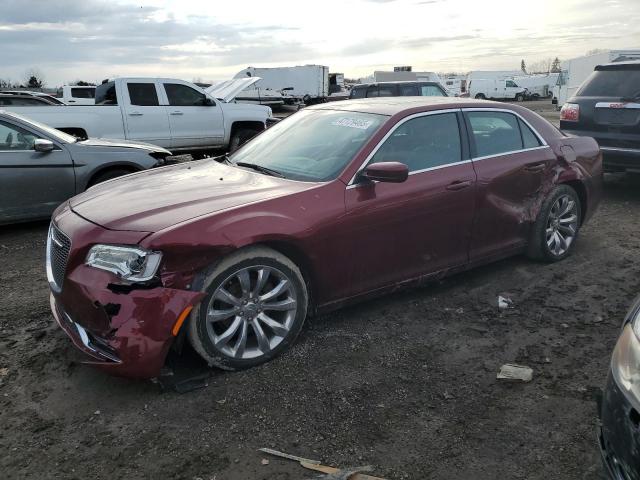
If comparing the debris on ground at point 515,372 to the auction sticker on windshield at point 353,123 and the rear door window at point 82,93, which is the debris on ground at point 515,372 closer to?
the auction sticker on windshield at point 353,123

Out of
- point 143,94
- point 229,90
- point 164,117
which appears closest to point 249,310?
point 164,117

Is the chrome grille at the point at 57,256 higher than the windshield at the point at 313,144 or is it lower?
lower

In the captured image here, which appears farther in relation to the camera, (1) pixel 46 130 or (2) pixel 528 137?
(1) pixel 46 130

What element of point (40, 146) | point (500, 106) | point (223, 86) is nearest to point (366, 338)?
point (500, 106)

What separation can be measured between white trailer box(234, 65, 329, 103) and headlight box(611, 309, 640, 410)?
1175 inches

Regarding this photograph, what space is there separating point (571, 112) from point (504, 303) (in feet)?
15.8

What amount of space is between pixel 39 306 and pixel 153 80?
7.93 m

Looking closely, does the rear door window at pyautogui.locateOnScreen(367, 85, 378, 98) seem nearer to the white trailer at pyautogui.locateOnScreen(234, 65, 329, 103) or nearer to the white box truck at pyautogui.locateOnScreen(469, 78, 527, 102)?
the white trailer at pyautogui.locateOnScreen(234, 65, 329, 103)

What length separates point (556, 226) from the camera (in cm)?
522

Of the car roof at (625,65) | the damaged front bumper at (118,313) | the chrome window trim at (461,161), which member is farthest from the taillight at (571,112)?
the damaged front bumper at (118,313)

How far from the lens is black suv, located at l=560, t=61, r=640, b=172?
7324mm

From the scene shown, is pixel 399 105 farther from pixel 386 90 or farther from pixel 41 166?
pixel 386 90

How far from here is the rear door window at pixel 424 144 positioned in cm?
404

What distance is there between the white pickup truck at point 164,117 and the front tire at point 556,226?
8.09 m
